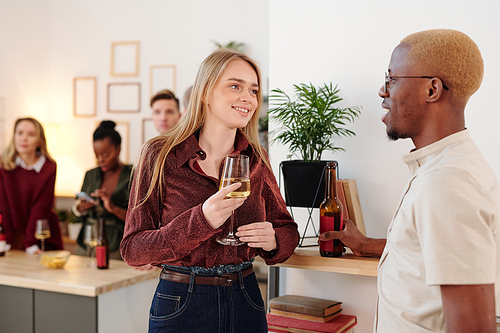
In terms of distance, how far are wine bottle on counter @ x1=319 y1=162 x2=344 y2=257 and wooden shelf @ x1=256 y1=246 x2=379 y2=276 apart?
0.03 metres

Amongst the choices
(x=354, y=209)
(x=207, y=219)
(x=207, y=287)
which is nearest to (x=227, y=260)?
(x=207, y=287)

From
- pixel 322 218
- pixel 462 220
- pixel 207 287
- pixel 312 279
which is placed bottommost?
pixel 312 279

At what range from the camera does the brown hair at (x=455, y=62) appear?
1.03 meters

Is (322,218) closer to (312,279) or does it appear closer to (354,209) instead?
(354,209)

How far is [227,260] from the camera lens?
1488mm

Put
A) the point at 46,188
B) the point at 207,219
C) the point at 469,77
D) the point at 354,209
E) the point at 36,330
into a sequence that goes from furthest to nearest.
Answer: the point at 46,188 → the point at 36,330 → the point at 354,209 → the point at 207,219 → the point at 469,77

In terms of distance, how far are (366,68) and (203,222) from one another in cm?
105

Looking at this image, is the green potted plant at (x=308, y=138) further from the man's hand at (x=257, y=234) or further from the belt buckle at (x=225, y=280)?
the belt buckle at (x=225, y=280)

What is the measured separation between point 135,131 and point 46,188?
1634mm

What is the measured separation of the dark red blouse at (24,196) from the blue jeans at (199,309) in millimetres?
2617

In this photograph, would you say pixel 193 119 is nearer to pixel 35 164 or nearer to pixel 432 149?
pixel 432 149

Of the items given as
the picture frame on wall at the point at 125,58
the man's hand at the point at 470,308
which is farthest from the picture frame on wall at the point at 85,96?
the man's hand at the point at 470,308

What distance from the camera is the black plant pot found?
173 centimetres

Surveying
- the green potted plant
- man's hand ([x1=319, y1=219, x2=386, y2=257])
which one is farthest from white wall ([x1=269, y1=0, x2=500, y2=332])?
man's hand ([x1=319, y1=219, x2=386, y2=257])
